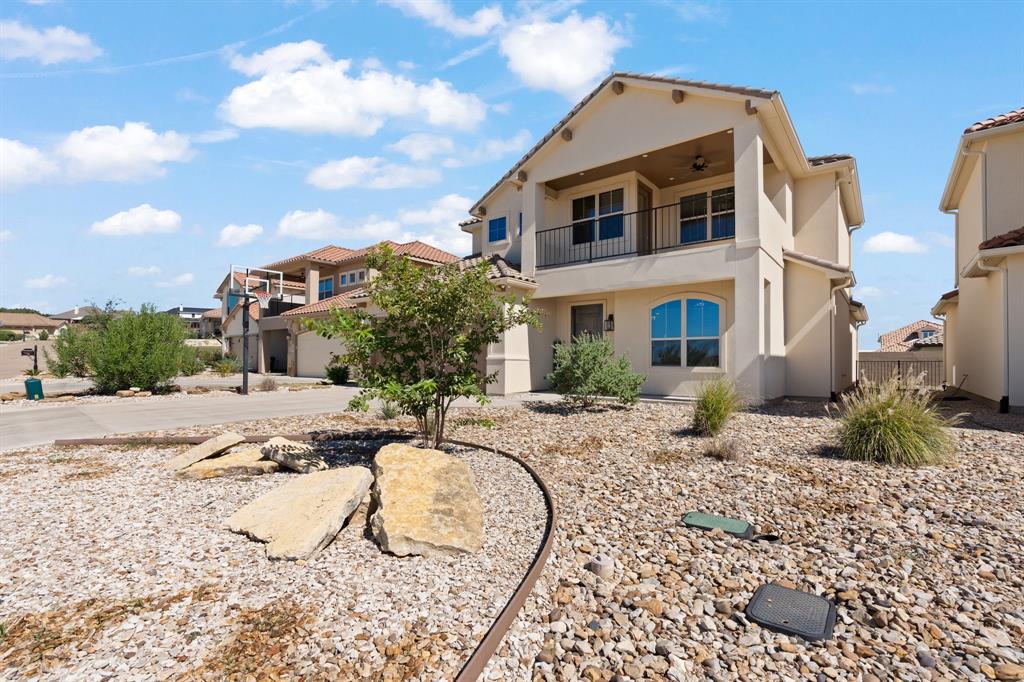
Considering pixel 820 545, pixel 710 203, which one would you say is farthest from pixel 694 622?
pixel 710 203

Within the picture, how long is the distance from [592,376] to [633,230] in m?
5.66

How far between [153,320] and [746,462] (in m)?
17.4

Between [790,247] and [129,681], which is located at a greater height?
[790,247]

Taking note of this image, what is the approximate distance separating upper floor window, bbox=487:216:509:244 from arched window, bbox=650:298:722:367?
6.53 meters

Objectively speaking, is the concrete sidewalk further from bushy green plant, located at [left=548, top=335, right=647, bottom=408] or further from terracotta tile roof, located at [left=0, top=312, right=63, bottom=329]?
terracotta tile roof, located at [left=0, top=312, right=63, bottom=329]

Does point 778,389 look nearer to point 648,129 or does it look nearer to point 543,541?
point 648,129

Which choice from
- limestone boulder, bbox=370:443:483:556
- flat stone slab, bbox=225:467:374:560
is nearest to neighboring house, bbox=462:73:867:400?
limestone boulder, bbox=370:443:483:556

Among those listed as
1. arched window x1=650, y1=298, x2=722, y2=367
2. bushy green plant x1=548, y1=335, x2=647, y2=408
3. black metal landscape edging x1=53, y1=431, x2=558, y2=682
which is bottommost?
black metal landscape edging x1=53, y1=431, x2=558, y2=682

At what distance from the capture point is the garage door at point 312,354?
75.0ft

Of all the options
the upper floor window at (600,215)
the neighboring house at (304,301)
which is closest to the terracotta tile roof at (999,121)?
the upper floor window at (600,215)

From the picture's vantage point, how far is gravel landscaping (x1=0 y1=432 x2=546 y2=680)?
2604 mm

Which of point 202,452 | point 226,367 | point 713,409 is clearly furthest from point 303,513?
point 226,367

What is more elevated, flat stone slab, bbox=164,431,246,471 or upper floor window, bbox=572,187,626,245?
upper floor window, bbox=572,187,626,245

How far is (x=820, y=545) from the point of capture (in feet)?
12.8
